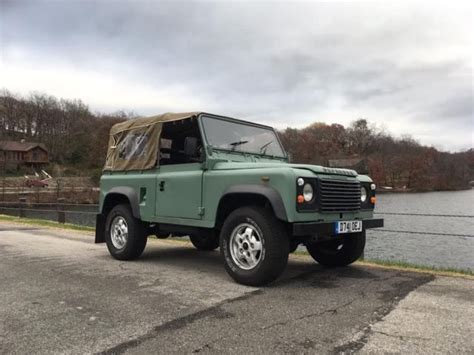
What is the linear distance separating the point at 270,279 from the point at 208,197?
1.36 m

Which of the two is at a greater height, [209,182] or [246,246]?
[209,182]

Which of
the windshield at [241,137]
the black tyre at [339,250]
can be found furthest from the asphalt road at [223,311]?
the windshield at [241,137]

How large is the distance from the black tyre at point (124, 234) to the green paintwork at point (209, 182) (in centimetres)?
34

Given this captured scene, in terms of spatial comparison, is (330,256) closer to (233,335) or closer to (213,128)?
(213,128)

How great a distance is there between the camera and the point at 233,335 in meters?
3.55

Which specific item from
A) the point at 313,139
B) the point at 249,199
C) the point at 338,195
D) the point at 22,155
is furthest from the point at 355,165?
the point at 22,155

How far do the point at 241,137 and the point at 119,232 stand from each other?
8.45 ft

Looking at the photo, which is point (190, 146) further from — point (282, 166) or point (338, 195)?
A: point (338, 195)

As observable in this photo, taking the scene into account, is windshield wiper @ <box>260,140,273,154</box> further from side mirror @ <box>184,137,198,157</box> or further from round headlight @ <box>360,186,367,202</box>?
round headlight @ <box>360,186,367,202</box>

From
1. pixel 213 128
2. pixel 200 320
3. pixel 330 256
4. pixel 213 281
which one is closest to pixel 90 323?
pixel 200 320

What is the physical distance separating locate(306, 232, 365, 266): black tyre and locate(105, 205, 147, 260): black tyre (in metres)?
2.63

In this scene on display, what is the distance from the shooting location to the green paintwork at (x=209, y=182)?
16.0 ft

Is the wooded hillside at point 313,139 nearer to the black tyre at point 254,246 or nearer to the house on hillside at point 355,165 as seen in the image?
the house on hillside at point 355,165

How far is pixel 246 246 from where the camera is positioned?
17.1ft
